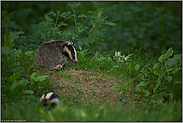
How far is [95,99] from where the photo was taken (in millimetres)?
3916

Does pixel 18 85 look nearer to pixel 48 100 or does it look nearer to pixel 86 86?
pixel 48 100

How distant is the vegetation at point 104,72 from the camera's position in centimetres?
336

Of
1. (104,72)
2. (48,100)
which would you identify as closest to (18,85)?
(48,100)

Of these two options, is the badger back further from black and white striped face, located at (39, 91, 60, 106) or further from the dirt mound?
black and white striped face, located at (39, 91, 60, 106)

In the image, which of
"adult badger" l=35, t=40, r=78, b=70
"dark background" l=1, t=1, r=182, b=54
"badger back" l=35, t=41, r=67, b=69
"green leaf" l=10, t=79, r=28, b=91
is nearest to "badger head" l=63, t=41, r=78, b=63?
"adult badger" l=35, t=40, r=78, b=70

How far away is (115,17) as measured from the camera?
6625mm

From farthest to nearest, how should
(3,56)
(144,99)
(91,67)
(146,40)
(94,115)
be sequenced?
1. (146,40)
2. (91,67)
3. (3,56)
4. (144,99)
5. (94,115)

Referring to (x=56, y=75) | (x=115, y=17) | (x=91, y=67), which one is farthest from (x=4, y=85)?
(x=115, y=17)

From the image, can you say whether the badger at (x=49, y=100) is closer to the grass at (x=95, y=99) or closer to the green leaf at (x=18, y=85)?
the grass at (x=95, y=99)

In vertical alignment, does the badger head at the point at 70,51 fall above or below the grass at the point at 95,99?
above

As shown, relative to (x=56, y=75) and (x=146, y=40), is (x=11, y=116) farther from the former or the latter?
(x=146, y=40)

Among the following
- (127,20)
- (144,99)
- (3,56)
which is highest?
(127,20)

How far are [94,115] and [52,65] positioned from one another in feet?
6.44

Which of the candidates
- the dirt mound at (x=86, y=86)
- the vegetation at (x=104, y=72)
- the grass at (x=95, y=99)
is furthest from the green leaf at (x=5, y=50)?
the dirt mound at (x=86, y=86)
